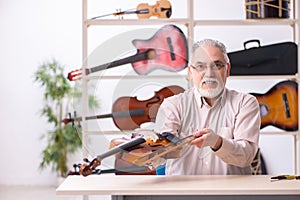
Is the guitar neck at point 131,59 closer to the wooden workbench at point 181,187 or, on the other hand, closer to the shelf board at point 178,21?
the wooden workbench at point 181,187

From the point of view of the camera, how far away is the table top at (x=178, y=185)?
1880 millimetres

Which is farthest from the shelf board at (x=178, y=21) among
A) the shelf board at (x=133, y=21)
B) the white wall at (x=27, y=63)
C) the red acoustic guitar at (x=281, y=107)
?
the white wall at (x=27, y=63)

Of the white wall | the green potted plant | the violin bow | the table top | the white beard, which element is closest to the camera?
the table top

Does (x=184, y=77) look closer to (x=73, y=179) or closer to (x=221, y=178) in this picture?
(x=221, y=178)

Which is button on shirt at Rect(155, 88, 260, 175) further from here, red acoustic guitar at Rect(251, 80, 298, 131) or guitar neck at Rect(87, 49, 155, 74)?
red acoustic guitar at Rect(251, 80, 298, 131)

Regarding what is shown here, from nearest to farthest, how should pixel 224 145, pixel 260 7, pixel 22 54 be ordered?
pixel 224 145
pixel 260 7
pixel 22 54

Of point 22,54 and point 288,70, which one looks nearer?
point 288,70

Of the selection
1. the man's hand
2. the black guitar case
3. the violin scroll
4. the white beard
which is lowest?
the violin scroll

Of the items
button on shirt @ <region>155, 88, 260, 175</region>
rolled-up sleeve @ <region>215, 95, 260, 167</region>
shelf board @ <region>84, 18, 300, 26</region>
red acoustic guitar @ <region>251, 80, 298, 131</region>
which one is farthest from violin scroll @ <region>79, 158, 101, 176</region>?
red acoustic guitar @ <region>251, 80, 298, 131</region>

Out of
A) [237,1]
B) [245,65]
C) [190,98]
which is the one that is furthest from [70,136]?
[190,98]

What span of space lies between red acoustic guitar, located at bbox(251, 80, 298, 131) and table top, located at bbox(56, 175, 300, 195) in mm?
1923

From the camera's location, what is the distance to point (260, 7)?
390cm

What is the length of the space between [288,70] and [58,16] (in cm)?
298

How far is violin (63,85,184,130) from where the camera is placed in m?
2.06
